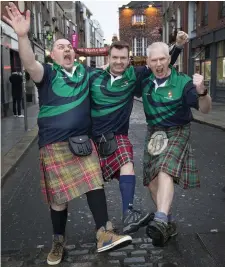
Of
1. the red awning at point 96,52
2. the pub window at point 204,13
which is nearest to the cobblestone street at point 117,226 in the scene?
the red awning at point 96,52

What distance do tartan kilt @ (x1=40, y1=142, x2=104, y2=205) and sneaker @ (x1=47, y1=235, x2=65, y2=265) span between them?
0.37 metres

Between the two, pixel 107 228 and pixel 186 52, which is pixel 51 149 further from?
pixel 186 52

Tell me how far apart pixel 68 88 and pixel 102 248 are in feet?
4.50

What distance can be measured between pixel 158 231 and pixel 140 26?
65.4 meters

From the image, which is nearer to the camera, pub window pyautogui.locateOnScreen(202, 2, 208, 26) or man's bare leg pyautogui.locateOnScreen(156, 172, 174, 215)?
man's bare leg pyautogui.locateOnScreen(156, 172, 174, 215)

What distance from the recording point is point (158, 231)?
2797mm

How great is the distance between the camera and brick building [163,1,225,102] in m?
19.3

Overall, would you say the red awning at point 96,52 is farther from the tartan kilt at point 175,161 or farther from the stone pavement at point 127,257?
the stone pavement at point 127,257

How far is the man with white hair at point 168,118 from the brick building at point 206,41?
16.5m

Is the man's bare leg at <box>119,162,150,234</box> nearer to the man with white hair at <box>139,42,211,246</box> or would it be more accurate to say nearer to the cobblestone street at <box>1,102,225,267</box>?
the man with white hair at <box>139,42,211,246</box>

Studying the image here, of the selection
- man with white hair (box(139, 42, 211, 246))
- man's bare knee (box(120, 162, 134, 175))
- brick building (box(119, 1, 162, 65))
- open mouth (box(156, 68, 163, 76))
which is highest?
brick building (box(119, 1, 162, 65))

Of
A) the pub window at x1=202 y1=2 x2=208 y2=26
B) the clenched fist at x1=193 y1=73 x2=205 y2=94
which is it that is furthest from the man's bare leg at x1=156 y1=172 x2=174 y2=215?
the pub window at x1=202 y1=2 x2=208 y2=26

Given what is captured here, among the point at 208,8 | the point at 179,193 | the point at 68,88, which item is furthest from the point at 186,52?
the point at 68,88

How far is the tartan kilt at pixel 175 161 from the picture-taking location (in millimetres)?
3188
